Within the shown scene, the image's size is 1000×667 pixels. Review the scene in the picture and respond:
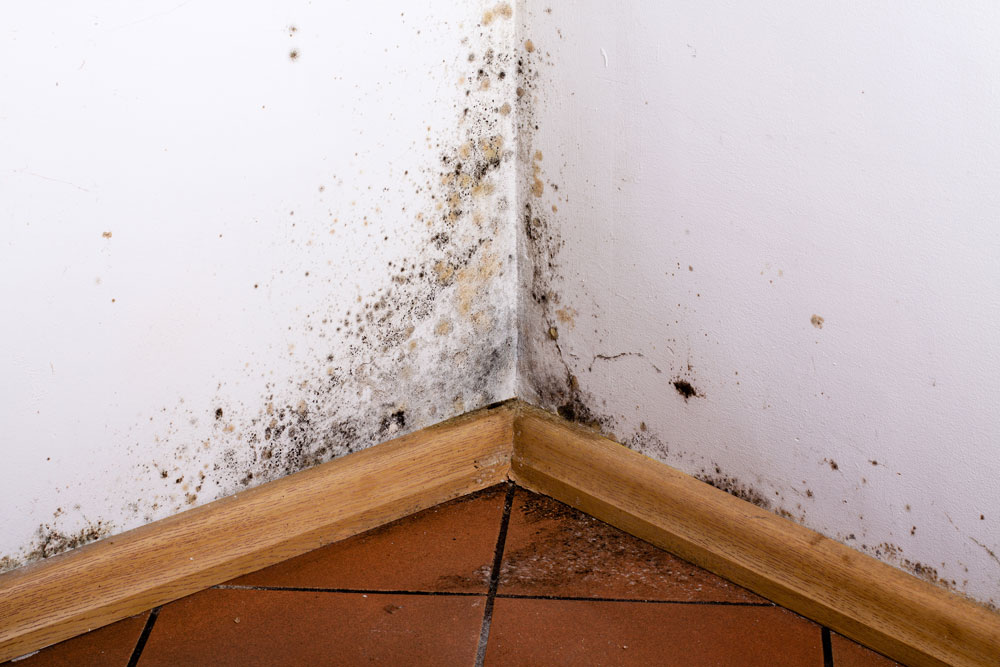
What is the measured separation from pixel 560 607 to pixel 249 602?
0.39 m

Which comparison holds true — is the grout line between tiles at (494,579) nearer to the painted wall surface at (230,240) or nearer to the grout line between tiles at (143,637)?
the painted wall surface at (230,240)

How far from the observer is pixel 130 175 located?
106 centimetres

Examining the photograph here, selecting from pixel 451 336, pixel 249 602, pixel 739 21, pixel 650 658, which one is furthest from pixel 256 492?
pixel 739 21

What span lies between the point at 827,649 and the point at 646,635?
21 centimetres

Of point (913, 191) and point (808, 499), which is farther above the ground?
point (913, 191)

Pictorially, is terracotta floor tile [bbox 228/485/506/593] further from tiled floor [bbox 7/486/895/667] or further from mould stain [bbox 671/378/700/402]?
mould stain [bbox 671/378/700/402]

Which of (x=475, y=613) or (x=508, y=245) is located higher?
(x=508, y=245)

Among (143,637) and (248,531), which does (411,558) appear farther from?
(143,637)

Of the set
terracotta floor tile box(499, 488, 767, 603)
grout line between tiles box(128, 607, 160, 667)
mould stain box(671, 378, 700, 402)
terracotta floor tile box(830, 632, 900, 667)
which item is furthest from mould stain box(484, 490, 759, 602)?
grout line between tiles box(128, 607, 160, 667)

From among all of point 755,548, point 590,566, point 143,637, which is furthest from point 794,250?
point 143,637

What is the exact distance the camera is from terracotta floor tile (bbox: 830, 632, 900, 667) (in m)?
1.14

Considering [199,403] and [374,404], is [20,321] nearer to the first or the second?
[199,403]

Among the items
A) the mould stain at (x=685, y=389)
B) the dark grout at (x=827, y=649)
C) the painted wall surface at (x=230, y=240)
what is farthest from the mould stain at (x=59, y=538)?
the dark grout at (x=827, y=649)

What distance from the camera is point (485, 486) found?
1.49 m
